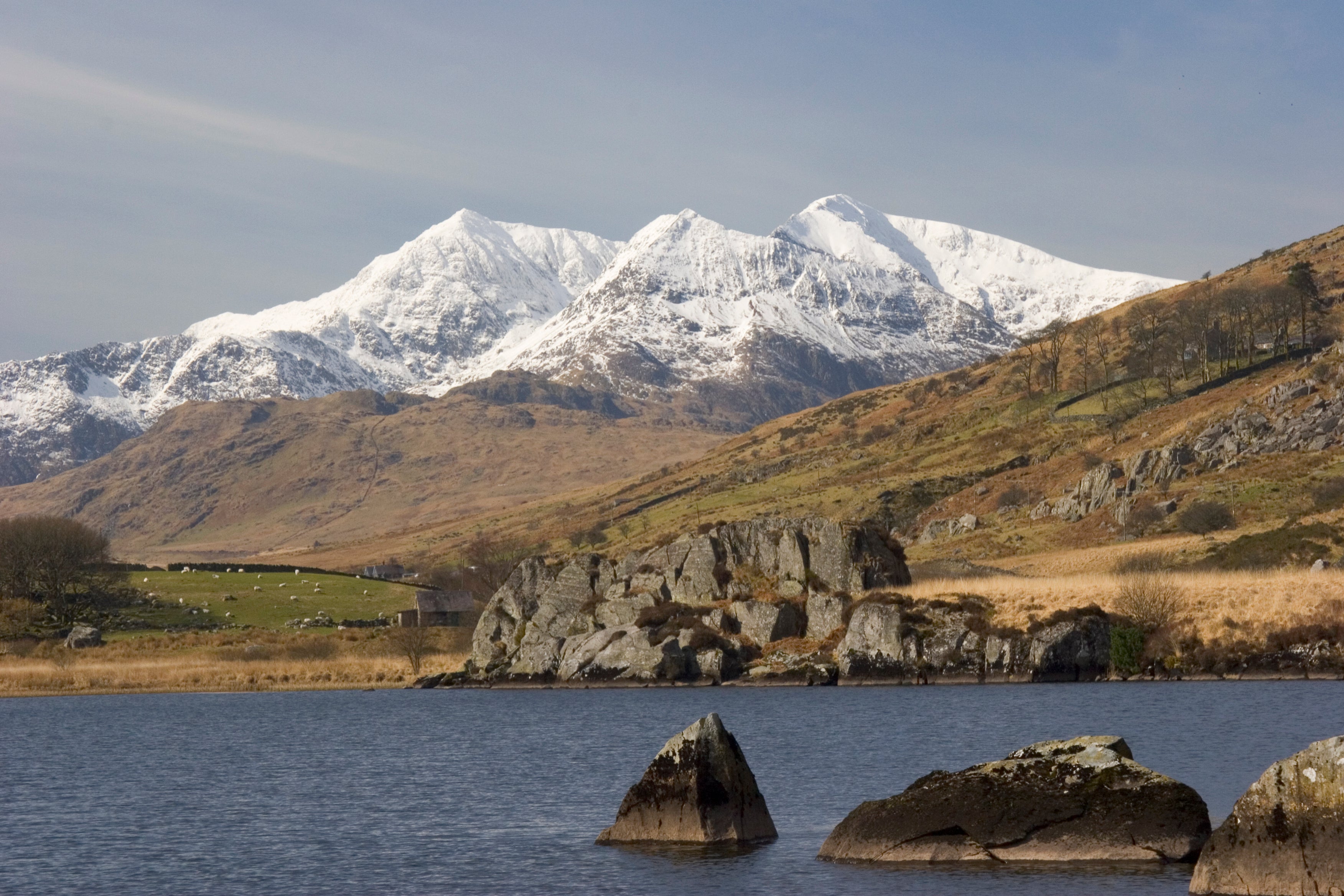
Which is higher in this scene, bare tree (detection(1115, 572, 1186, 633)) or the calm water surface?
bare tree (detection(1115, 572, 1186, 633))

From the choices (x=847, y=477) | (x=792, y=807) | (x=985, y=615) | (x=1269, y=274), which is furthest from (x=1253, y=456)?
(x=792, y=807)

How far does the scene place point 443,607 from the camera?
13900cm

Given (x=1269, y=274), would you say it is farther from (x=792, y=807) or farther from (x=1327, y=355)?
(x=792, y=807)

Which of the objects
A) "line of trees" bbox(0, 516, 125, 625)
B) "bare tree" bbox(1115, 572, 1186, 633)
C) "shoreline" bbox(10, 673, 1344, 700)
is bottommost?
"shoreline" bbox(10, 673, 1344, 700)

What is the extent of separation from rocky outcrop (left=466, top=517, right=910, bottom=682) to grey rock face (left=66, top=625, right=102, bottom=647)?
41549 mm

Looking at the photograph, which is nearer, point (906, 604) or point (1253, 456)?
point (906, 604)

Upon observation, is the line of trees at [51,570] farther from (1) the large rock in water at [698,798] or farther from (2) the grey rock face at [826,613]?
(1) the large rock in water at [698,798]

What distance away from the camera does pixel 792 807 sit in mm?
38875

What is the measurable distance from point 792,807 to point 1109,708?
26.0 metres

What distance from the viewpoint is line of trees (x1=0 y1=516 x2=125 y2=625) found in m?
141

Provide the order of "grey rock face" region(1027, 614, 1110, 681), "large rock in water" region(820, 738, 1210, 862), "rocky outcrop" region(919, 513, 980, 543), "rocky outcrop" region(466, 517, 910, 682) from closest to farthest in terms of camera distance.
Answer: "large rock in water" region(820, 738, 1210, 862)
"grey rock face" region(1027, 614, 1110, 681)
"rocky outcrop" region(466, 517, 910, 682)
"rocky outcrop" region(919, 513, 980, 543)

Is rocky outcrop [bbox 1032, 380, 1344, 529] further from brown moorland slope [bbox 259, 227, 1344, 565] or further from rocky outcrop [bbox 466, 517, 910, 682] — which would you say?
rocky outcrop [bbox 466, 517, 910, 682]

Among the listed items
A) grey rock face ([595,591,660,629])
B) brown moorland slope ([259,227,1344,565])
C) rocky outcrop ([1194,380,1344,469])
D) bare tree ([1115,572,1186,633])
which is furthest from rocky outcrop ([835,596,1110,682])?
rocky outcrop ([1194,380,1344,469])

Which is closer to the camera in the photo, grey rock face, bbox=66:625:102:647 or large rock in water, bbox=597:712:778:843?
large rock in water, bbox=597:712:778:843
